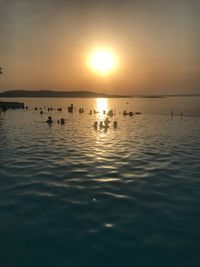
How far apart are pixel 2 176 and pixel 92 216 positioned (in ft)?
25.5

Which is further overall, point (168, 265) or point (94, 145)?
point (94, 145)

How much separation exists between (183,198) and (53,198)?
621 cm

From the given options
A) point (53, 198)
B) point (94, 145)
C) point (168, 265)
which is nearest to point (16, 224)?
point (53, 198)

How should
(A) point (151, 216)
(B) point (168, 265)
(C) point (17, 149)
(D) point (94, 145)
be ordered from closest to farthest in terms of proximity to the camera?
(B) point (168, 265) → (A) point (151, 216) → (C) point (17, 149) → (D) point (94, 145)

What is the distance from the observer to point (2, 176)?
16.6 metres

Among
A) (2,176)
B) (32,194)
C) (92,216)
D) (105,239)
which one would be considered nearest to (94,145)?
(2,176)

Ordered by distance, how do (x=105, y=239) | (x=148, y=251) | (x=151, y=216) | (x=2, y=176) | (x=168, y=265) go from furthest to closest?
(x=2, y=176) < (x=151, y=216) < (x=105, y=239) < (x=148, y=251) < (x=168, y=265)

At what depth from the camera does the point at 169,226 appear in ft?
34.1

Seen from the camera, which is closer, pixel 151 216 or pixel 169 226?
pixel 169 226

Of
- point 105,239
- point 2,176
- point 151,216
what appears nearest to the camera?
point 105,239

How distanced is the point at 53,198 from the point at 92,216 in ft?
8.80

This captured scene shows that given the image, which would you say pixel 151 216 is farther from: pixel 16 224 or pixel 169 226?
pixel 16 224

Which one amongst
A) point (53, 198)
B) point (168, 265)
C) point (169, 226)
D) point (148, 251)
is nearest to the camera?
point (168, 265)

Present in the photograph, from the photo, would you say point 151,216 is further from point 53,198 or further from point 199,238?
point 53,198
